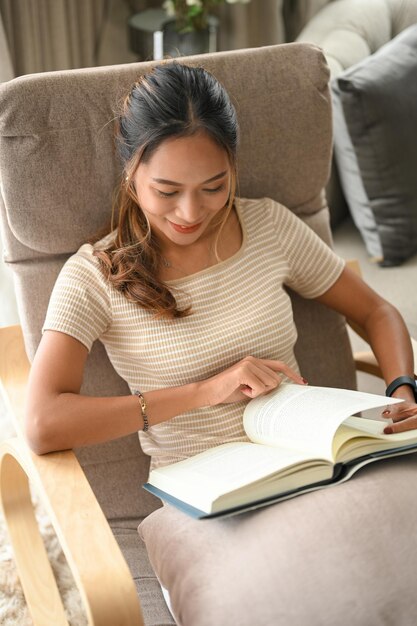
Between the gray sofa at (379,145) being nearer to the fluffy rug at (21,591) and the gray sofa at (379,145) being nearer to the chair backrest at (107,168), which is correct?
the chair backrest at (107,168)

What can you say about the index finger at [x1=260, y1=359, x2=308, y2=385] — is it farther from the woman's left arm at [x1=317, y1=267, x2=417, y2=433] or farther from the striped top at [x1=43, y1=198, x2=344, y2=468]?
the woman's left arm at [x1=317, y1=267, x2=417, y2=433]

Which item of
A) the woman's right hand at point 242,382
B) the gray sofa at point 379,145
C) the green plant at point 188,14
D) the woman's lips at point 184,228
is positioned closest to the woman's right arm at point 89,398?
the woman's right hand at point 242,382

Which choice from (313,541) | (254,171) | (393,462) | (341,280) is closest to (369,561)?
(313,541)

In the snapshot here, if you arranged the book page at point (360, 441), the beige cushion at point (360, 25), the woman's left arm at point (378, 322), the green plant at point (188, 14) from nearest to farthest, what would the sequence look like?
1. the book page at point (360, 441)
2. the woman's left arm at point (378, 322)
3. the beige cushion at point (360, 25)
4. the green plant at point (188, 14)

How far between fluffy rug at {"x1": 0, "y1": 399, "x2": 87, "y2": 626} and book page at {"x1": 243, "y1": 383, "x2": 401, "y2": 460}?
565 millimetres

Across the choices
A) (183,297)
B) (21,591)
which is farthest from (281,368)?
(21,591)

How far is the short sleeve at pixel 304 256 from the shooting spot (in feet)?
5.19

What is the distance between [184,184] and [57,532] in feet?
1.80

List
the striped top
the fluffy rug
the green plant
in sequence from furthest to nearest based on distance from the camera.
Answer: the green plant, the fluffy rug, the striped top

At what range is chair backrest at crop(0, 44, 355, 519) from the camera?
4.93 feet

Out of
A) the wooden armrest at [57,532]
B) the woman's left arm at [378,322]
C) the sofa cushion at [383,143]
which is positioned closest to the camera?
the wooden armrest at [57,532]

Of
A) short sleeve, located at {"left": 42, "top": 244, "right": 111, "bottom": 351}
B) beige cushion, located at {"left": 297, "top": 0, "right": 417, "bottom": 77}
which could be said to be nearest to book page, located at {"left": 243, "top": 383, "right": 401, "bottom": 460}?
short sleeve, located at {"left": 42, "top": 244, "right": 111, "bottom": 351}

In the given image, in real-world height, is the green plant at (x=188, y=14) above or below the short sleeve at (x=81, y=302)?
above

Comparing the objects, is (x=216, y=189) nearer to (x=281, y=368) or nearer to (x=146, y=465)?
(x=281, y=368)
